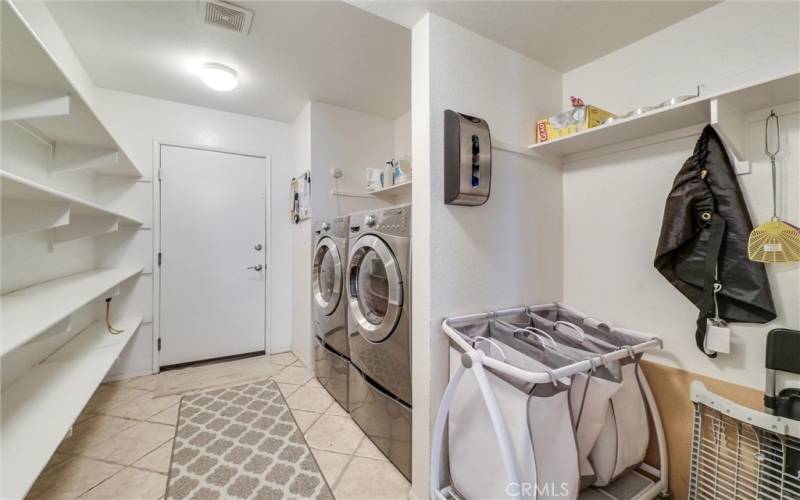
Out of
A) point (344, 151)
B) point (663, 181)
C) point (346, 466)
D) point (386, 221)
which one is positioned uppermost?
point (344, 151)

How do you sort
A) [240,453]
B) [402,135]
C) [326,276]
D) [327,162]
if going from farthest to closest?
[402,135] < [327,162] < [326,276] < [240,453]

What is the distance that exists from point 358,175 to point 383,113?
65 centimetres

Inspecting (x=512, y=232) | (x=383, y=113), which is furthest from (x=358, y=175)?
(x=512, y=232)

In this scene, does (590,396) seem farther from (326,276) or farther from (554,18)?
(326,276)

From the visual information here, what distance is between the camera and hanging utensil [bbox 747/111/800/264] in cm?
106

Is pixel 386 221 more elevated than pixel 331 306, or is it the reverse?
pixel 386 221

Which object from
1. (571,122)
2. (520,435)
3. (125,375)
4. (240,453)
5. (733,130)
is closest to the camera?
(520,435)

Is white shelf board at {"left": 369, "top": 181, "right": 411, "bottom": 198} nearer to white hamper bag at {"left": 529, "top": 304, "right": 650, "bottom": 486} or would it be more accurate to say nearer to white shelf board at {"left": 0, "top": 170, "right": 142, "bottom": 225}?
white hamper bag at {"left": 529, "top": 304, "right": 650, "bottom": 486}

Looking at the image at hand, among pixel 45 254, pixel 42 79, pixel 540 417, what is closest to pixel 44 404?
pixel 45 254

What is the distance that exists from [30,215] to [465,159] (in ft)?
5.60

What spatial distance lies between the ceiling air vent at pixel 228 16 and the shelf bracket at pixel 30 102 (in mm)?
833

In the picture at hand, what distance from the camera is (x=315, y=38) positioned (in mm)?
1781

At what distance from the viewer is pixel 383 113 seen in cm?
285

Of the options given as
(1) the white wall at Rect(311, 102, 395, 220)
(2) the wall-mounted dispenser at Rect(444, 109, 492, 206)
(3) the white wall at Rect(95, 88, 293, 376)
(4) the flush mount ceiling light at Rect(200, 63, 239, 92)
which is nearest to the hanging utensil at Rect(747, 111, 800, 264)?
(2) the wall-mounted dispenser at Rect(444, 109, 492, 206)
